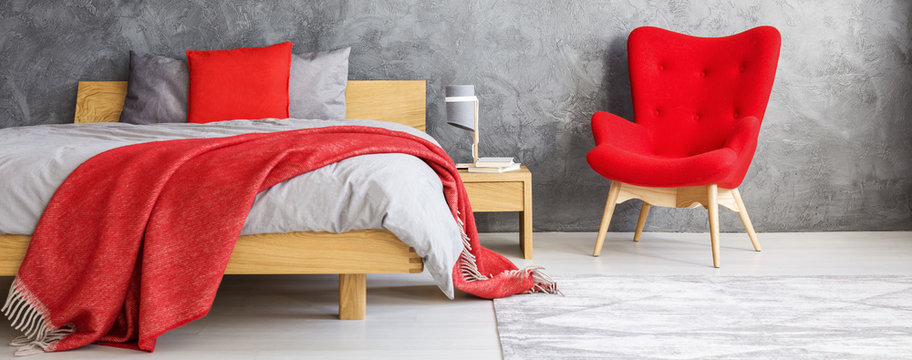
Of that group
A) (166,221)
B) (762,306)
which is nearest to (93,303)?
(166,221)

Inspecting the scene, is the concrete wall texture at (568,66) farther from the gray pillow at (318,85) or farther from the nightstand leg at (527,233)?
the nightstand leg at (527,233)

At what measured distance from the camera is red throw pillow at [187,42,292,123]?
3209mm

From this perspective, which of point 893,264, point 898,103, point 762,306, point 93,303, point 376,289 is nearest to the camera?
point 93,303

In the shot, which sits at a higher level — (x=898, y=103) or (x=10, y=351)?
(x=898, y=103)

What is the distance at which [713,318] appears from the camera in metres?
2.05

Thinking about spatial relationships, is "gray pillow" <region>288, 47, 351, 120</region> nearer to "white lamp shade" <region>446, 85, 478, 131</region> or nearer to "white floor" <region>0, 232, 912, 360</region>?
"white lamp shade" <region>446, 85, 478, 131</region>

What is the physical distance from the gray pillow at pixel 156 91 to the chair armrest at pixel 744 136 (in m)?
2.42

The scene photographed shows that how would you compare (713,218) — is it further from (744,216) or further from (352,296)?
(352,296)

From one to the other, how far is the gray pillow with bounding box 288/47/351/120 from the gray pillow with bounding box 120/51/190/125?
1.70 feet

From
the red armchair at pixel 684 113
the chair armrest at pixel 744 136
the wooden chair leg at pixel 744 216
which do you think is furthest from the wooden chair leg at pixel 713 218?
the wooden chair leg at pixel 744 216

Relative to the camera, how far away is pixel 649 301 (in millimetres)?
2234

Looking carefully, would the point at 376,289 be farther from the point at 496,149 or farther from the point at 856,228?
the point at 856,228

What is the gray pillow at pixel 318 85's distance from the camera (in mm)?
3320

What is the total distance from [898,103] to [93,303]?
3568mm
